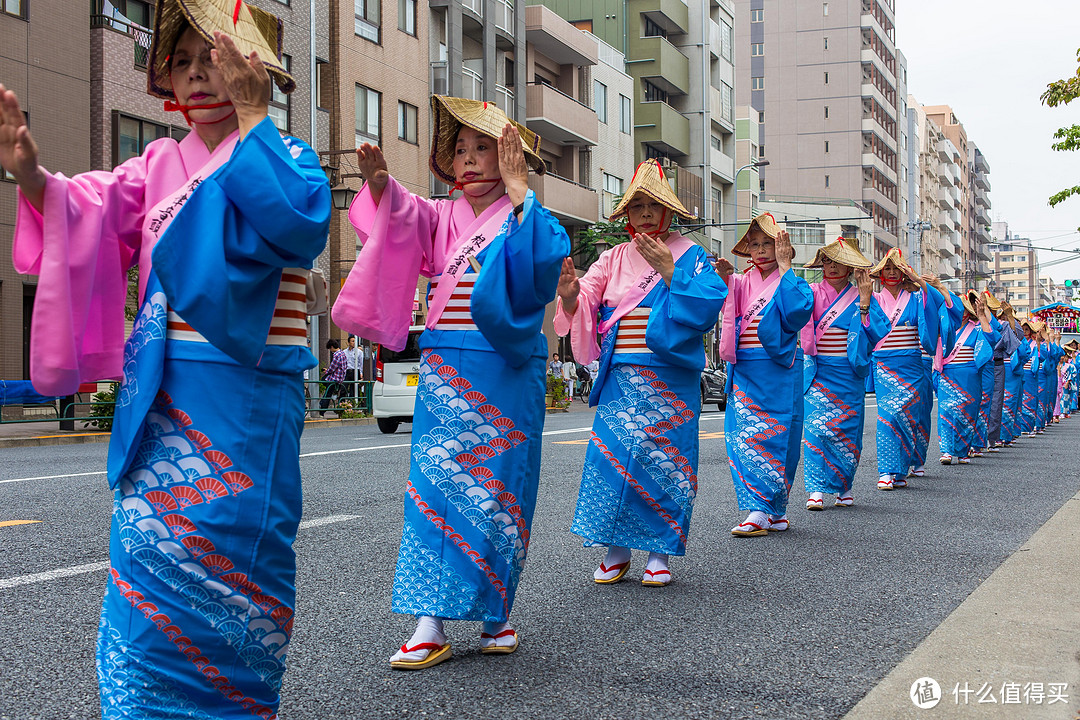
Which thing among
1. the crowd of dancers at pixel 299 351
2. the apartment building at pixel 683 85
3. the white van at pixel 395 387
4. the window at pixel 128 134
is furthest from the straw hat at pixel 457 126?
the apartment building at pixel 683 85

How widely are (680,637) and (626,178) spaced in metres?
39.3

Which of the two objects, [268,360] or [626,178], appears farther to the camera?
[626,178]

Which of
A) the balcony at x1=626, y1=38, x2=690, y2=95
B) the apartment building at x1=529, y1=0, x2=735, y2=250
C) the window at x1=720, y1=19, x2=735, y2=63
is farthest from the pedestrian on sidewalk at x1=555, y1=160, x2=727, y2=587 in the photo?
the window at x1=720, y1=19, x2=735, y2=63

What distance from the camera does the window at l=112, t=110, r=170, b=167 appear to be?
22047 mm

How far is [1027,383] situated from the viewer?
20406mm

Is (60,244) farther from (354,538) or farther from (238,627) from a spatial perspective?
(354,538)

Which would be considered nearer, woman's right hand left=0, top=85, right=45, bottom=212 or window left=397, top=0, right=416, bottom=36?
woman's right hand left=0, top=85, right=45, bottom=212

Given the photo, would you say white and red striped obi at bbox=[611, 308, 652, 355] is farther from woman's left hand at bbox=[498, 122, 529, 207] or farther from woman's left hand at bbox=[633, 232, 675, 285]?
woman's left hand at bbox=[498, 122, 529, 207]

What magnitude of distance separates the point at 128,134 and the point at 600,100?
851 inches

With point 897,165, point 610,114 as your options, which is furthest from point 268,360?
point 897,165

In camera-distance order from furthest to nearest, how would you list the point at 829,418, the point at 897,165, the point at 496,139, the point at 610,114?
the point at 897,165, the point at 610,114, the point at 829,418, the point at 496,139

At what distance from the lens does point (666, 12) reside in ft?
147

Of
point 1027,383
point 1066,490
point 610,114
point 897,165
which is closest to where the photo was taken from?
point 1066,490

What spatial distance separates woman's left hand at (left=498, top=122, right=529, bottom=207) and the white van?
13141 millimetres
